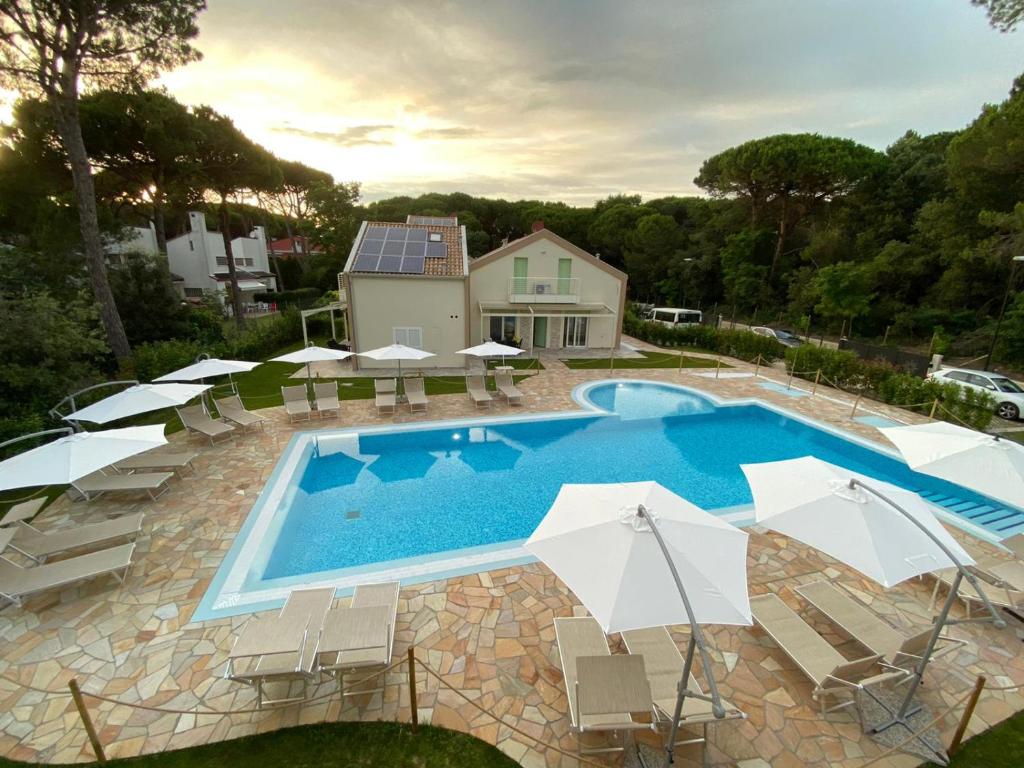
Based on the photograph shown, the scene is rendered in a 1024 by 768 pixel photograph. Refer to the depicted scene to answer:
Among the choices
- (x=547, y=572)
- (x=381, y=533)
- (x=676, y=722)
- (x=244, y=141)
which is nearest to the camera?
(x=676, y=722)

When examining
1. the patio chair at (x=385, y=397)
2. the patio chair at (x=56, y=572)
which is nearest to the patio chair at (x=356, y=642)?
the patio chair at (x=56, y=572)

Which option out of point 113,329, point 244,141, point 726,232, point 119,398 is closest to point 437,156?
point 244,141

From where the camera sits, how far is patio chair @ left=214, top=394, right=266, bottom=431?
43.5ft

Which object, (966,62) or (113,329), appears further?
(966,62)

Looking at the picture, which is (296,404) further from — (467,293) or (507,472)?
(467,293)

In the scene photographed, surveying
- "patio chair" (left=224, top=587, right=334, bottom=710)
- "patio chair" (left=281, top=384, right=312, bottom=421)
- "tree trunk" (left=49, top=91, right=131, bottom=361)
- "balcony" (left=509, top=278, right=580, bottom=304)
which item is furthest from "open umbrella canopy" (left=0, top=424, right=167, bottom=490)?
"balcony" (left=509, top=278, right=580, bottom=304)

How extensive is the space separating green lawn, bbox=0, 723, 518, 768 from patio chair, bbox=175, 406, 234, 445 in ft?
29.5

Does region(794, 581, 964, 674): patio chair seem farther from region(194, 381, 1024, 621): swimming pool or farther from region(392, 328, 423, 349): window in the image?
region(392, 328, 423, 349): window

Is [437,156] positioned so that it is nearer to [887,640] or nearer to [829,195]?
[887,640]

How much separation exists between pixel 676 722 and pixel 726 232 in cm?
5102

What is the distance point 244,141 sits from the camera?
26016mm

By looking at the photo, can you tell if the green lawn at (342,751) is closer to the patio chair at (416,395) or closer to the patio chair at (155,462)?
the patio chair at (155,462)

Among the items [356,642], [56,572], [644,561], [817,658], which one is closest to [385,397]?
[56,572]

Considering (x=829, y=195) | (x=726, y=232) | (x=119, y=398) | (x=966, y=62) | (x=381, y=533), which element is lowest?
(x=381, y=533)
